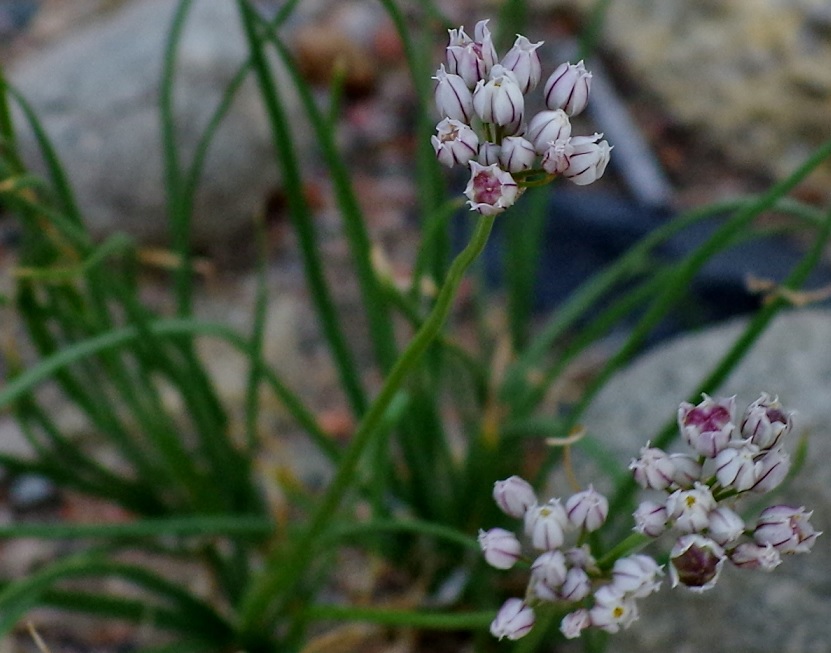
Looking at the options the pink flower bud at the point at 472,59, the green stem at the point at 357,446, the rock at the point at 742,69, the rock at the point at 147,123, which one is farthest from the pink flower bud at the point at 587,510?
the rock at the point at 742,69

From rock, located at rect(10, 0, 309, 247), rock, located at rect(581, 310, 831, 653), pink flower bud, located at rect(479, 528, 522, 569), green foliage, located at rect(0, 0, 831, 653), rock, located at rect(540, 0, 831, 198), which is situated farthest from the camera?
rock, located at rect(540, 0, 831, 198)

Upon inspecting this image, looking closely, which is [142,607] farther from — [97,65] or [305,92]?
[97,65]

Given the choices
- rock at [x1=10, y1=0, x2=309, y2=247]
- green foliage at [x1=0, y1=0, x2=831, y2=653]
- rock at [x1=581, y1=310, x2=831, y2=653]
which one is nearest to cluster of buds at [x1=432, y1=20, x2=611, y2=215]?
green foliage at [x1=0, y1=0, x2=831, y2=653]

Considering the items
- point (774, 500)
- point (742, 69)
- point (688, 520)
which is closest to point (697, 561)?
point (688, 520)

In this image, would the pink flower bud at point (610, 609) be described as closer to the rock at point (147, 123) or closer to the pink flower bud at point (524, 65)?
the pink flower bud at point (524, 65)

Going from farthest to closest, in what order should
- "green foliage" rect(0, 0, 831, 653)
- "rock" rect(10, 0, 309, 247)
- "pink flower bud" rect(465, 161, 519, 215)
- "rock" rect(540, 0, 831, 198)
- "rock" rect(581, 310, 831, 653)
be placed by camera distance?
1. "rock" rect(540, 0, 831, 198)
2. "rock" rect(10, 0, 309, 247)
3. "rock" rect(581, 310, 831, 653)
4. "green foliage" rect(0, 0, 831, 653)
5. "pink flower bud" rect(465, 161, 519, 215)

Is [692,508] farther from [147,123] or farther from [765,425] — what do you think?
[147,123]

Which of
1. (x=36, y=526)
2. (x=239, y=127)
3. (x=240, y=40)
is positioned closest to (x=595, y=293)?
(x=36, y=526)

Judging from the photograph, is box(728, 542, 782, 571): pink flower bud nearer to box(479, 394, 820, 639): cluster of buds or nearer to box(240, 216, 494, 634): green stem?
box(479, 394, 820, 639): cluster of buds
